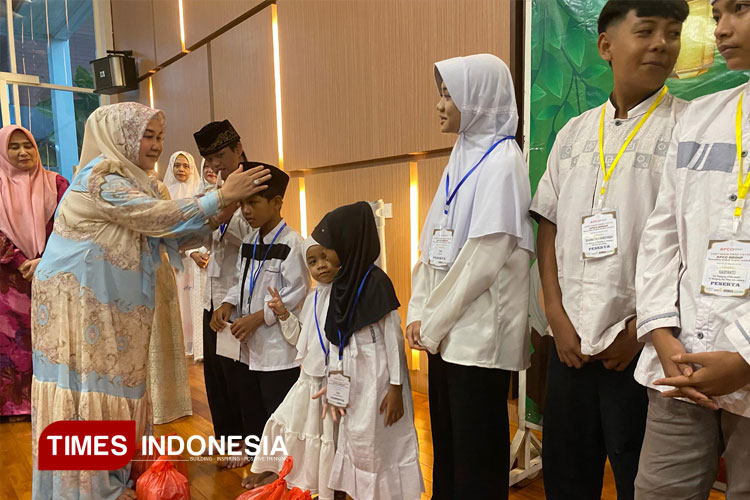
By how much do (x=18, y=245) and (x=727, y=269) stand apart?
357 cm

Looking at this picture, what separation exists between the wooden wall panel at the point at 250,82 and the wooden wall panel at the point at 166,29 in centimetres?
89


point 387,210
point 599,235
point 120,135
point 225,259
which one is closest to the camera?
point 599,235

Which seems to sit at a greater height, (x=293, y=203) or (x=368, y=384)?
(x=293, y=203)

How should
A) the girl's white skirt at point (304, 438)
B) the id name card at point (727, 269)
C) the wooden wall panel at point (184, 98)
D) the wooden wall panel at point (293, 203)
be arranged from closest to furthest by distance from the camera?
the id name card at point (727, 269) < the girl's white skirt at point (304, 438) < the wooden wall panel at point (293, 203) < the wooden wall panel at point (184, 98)

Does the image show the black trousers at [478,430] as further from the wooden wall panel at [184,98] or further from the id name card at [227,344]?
the wooden wall panel at [184,98]

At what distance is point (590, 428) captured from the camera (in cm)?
133

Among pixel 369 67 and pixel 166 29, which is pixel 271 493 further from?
pixel 166 29

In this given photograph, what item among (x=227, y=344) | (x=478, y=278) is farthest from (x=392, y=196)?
(x=478, y=278)

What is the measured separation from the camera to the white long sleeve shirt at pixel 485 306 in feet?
4.94

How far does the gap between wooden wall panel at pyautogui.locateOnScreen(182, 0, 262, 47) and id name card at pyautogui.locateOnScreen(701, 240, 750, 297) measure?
4.15 metres

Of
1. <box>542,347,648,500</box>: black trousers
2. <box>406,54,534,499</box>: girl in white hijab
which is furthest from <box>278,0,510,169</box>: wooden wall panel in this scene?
<box>542,347,648,500</box>: black trousers

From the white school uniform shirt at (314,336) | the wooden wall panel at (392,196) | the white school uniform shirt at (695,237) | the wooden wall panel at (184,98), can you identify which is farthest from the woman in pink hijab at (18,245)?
the white school uniform shirt at (695,237)

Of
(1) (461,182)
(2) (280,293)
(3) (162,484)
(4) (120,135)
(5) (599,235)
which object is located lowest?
(3) (162,484)

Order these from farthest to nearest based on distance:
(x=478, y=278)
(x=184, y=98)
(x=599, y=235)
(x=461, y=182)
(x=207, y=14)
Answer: (x=184, y=98), (x=207, y=14), (x=461, y=182), (x=478, y=278), (x=599, y=235)
